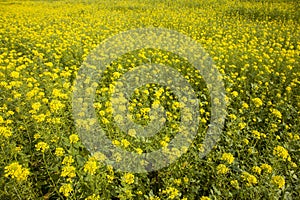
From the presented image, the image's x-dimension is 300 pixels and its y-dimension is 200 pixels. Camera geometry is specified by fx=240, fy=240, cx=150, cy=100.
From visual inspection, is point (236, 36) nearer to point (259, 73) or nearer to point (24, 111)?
point (259, 73)

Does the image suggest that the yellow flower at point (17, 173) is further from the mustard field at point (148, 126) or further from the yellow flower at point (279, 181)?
the yellow flower at point (279, 181)

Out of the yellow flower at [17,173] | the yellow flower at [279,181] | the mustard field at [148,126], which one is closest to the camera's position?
the yellow flower at [17,173]

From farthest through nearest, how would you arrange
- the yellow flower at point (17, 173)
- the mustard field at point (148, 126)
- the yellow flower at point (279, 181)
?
the mustard field at point (148, 126) → the yellow flower at point (279, 181) → the yellow flower at point (17, 173)

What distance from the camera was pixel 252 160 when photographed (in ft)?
9.33

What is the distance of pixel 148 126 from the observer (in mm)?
3199

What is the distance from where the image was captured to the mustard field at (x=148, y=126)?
242 centimetres

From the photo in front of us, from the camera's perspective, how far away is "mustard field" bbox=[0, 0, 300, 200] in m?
2.42

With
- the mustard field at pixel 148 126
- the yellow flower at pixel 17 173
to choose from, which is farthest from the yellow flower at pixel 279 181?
the yellow flower at pixel 17 173

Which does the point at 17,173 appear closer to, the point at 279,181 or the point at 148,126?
the point at 148,126

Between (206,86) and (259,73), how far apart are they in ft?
3.77

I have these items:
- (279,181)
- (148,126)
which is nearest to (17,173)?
(148,126)

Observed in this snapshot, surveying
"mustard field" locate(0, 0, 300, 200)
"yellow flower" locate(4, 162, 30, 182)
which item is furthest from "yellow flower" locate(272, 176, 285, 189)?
"yellow flower" locate(4, 162, 30, 182)

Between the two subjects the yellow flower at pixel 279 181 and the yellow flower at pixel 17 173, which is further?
the yellow flower at pixel 279 181

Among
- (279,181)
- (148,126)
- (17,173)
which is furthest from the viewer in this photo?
(148,126)
